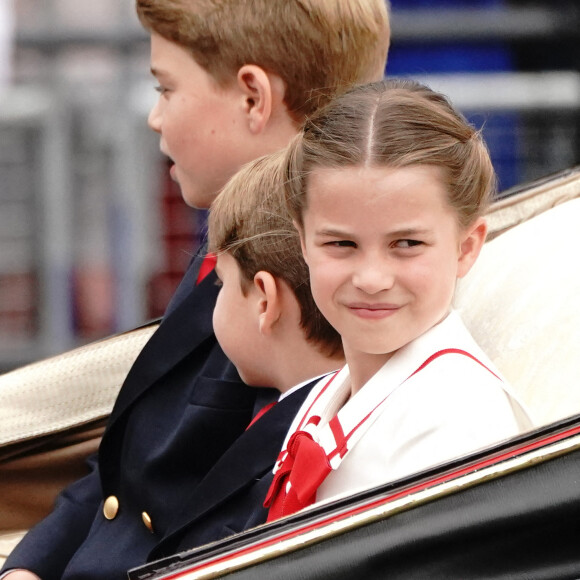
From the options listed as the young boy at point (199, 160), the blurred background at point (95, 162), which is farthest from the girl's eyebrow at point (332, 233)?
the blurred background at point (95, 162)

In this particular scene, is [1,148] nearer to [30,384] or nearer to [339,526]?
[30,384]

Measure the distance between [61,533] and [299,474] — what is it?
70cm

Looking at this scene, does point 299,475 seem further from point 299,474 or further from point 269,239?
point 269,239

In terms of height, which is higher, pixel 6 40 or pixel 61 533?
pixel 6 40

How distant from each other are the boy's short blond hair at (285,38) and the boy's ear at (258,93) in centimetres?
1

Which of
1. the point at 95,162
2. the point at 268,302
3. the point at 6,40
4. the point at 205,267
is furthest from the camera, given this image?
the point at 6,40

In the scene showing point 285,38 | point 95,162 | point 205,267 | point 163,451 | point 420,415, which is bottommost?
point 95,162

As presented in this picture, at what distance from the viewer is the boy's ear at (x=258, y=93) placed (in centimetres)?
175

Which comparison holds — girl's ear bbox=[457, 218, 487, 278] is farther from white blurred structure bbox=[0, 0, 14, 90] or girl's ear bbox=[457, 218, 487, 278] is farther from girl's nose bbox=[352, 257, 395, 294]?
white blurred structure bbox=[0, 0, 14, 90]

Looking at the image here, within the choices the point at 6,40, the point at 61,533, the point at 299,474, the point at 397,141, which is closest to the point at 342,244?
the point at 397,141

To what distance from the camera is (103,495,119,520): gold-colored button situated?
1.73 m

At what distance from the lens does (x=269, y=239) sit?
1.50 m

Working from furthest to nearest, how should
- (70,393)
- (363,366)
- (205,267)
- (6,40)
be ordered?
(6,40), (70,393), (205,267), (363,366)

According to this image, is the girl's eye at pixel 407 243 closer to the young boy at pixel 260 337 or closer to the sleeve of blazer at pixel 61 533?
the young boy at pixel 260 337
